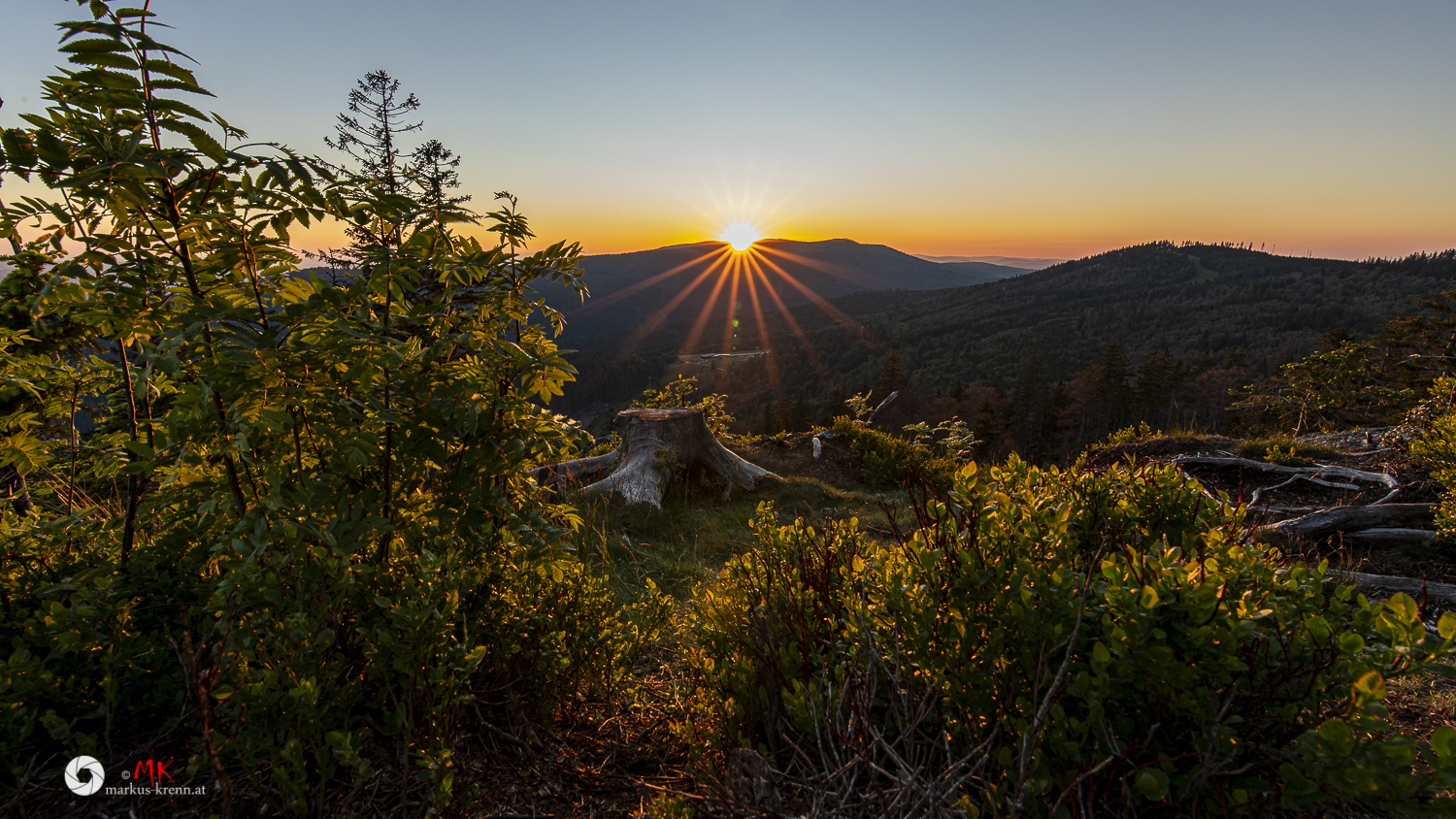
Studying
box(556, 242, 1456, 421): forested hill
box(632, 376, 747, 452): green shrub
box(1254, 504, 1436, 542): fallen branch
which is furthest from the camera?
box(556, 242, 1456, 421): forested hill

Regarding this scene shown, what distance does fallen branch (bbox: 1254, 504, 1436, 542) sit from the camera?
5504mm

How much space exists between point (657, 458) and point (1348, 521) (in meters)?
7.71

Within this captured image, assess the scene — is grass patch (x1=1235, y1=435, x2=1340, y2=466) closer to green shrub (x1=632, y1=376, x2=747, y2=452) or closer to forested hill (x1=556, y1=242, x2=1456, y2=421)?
green shrub (x1=632, y1=376, x2=747, y2=452)

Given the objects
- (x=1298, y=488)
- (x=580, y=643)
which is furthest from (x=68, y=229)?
(x=1298, y=488)

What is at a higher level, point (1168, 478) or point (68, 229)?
point (68, 229)

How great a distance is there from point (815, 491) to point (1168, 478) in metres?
6.15

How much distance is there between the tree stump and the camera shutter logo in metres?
5.50

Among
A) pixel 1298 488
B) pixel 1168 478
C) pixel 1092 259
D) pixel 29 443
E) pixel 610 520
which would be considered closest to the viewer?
pixel 29 443

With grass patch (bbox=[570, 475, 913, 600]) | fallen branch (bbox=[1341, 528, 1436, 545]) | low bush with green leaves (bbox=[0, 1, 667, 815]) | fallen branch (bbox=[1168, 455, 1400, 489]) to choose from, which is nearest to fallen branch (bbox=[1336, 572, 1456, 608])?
fallen branch (bbox=[1341, 528, 1436, 545])

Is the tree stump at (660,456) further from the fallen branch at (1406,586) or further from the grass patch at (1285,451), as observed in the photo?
the grass patch at (1285,451)

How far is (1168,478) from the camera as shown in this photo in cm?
276

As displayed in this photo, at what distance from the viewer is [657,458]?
25.5 ft

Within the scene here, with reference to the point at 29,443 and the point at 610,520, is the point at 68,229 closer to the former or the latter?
the point at 29,443

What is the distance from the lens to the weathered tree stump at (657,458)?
7492 mm
